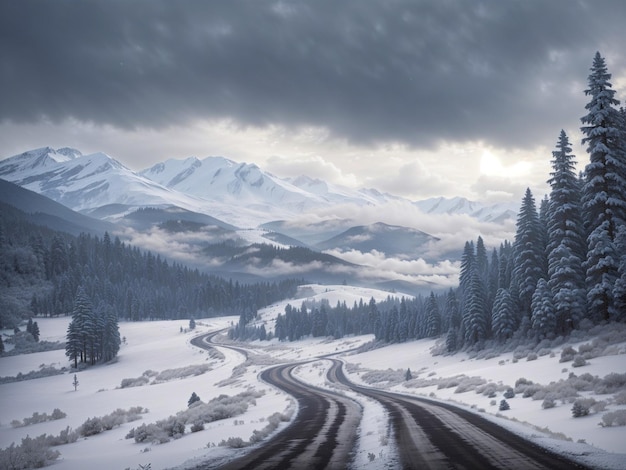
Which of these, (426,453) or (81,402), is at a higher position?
(426,453)

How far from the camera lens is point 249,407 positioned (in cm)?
3284

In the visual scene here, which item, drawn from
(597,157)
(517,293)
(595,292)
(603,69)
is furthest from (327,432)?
(517,293)

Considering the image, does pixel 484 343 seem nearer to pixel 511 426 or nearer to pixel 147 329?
pixel 511 426

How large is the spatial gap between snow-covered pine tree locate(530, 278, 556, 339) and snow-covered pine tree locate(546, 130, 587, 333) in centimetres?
68

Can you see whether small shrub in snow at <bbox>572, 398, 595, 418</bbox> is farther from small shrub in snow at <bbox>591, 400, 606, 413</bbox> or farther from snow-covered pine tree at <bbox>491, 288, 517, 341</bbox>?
snow-covered pine tree at <bbox>491, 288, 517, 341</bbox>

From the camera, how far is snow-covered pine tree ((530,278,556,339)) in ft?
140

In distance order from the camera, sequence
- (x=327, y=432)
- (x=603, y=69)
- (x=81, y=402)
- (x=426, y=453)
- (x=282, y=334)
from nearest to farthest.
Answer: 1. (x=426, y=453)
2. (x=327, y=432)
3. (x=603, y=69)
4. (x=81, y=402)
5. (x=282, y=334)

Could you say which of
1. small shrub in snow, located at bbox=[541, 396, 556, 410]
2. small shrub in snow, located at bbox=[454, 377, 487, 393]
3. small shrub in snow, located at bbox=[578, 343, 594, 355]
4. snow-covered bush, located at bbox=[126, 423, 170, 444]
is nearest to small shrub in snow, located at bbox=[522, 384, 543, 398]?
small shrub in snow, located at bbox=[541, 396, 556, 410]

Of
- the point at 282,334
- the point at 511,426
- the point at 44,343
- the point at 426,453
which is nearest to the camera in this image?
the point at 426,453

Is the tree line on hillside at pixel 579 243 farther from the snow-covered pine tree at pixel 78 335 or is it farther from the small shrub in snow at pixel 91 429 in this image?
the snow-covered pine tree at pixel 78 335

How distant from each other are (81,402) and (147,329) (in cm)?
10708

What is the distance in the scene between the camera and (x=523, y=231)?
5088 cm

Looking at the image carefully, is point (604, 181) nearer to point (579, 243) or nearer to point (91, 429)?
point (579, 243)

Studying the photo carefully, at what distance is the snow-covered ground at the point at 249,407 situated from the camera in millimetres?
13461
